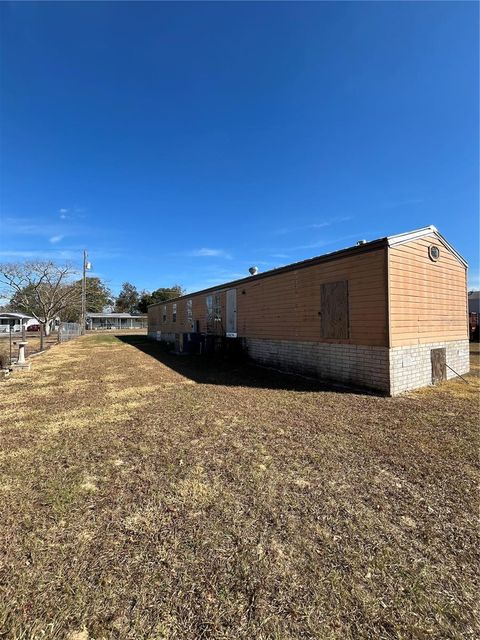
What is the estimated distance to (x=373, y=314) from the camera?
661 centimetres

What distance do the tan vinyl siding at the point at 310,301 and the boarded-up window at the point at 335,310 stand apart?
0.38 ft

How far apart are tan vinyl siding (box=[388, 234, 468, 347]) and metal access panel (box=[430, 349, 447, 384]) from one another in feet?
1.07

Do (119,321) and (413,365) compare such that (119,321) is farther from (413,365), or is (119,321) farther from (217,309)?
(413,365)

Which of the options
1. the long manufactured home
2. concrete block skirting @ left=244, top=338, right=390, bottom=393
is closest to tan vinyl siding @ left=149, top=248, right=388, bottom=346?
the long manufactured home

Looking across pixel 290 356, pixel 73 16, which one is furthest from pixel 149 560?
pixel 73 16

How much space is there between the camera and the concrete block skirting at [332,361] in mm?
6516

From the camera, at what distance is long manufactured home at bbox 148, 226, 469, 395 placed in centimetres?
648

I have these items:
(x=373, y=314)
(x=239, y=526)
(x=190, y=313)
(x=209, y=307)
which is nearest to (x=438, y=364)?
(x=373, y=314)

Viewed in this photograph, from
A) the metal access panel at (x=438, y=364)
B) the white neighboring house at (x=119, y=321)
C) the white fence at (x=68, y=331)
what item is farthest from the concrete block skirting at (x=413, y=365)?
the white neighboring house at (x=119, y=321)

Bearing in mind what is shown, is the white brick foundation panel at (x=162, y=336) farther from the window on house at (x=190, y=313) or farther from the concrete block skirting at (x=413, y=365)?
the concrete block skirting at (x=413, y=365)

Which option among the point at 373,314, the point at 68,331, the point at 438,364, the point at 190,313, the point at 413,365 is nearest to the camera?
the point at 373,314

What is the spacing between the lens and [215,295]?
1425cm

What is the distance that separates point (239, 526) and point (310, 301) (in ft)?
21.7

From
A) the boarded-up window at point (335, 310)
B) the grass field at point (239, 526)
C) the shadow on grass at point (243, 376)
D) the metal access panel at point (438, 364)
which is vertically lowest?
the grass field at point (239, 526)
